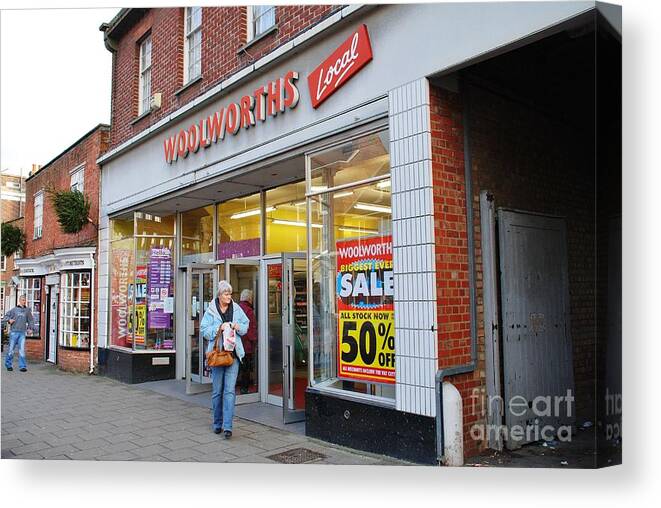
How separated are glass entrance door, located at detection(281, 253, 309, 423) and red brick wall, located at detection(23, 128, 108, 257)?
6.79 m

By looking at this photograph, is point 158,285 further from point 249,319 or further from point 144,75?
point 144,75

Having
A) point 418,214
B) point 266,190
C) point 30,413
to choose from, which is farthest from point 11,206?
point 418,214

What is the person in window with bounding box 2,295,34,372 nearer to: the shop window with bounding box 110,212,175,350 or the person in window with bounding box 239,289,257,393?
the shop window with bounding box 110,212,175,350

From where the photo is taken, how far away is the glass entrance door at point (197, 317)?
921cm

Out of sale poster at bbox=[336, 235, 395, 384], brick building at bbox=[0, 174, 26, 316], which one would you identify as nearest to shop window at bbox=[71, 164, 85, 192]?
brick building at bbox=[0, 174, 26, 316]

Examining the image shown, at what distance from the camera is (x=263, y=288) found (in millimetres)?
8289

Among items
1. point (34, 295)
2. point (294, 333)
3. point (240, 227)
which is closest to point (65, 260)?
point (34, 295)

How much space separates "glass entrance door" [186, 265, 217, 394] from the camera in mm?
9211

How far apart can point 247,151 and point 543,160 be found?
3728 mm

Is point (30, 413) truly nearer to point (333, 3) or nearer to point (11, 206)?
point (11, 206)

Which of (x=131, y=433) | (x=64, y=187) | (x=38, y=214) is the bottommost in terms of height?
(x=131, y=433)

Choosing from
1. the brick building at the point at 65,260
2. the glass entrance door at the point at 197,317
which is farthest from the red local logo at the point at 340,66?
the brick building at the point at 65,260

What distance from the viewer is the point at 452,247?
5355 mm

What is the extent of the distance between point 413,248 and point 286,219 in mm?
3541
